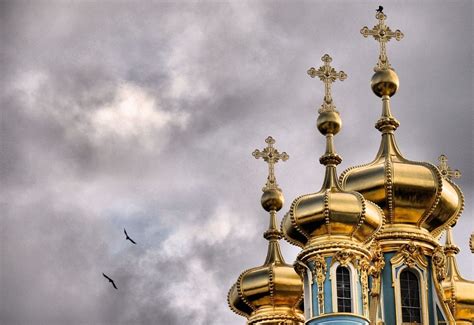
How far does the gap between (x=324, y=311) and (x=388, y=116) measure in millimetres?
7003

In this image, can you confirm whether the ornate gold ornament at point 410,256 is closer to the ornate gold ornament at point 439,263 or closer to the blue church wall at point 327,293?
the ornate gold ornament at point 439,263

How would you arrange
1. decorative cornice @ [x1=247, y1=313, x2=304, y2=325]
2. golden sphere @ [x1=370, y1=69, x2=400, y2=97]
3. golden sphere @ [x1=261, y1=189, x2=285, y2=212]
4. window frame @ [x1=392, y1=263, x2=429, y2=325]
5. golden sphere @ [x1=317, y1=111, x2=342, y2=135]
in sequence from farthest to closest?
golden sphere @ [x1=261, y1=189, x2=285, y2=212] → decorative cornice @ [x1=247, y1=313, x2=304, y2=325] → golden sphere @ [x1=370, y1=69, x2=400, y2=97] → golden sphere @ [x1=317, y1=111, x2=342, y2=135] → window frame @ [x1=392, y1=263, x2=429, y2=325]

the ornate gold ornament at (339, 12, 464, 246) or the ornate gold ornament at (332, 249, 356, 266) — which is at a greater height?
the ornate gold ornament at (339, 12, 464, 246)

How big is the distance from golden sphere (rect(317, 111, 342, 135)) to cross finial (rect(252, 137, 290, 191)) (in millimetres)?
5331

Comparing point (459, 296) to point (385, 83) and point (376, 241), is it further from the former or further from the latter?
point (385, 83)

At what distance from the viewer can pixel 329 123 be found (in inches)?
1736

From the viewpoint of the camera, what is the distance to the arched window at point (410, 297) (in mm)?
42688

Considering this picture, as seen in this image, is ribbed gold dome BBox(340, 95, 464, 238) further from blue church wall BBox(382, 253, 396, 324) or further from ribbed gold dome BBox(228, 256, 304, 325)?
ribbed gold dome BBox(228, 256, 304, 325)

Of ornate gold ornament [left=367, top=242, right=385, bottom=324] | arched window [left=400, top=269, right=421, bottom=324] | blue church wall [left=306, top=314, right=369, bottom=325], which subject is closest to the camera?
blue church wall [left=306, top=314, right=369, bottom=325]

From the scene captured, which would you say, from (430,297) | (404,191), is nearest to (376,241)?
(404,191)

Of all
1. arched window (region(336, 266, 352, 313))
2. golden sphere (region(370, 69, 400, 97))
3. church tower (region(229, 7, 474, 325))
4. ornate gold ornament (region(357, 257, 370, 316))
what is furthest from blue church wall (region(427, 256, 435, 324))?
golden sphere (region(370, 69, 400, 97))

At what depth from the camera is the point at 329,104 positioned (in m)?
44.6

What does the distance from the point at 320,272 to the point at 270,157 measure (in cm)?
854

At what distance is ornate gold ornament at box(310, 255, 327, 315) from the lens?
1624 inches
